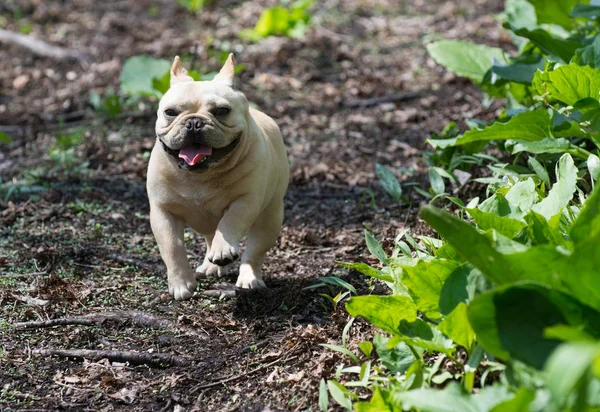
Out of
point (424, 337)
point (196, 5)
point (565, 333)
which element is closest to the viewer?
point (565, 333)

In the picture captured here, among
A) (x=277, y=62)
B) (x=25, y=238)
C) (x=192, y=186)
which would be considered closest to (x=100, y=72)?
(x=277, y=62)

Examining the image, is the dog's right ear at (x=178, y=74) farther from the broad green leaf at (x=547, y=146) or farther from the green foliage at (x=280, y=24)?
the green foliage at (x=280, y=24)

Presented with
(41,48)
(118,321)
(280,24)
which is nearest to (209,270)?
(118,321)

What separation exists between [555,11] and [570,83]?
1702 millimetres

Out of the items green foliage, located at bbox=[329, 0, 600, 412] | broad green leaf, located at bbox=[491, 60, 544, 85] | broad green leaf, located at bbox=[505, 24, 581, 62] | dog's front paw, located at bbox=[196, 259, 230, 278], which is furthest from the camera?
broad green leaf, located at bbox=[491, 60, 544, 85]

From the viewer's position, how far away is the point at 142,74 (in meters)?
7.23

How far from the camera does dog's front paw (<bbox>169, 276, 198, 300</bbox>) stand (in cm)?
422

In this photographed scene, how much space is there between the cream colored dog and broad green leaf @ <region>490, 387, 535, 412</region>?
192cm

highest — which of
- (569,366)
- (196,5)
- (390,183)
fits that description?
(569,366)

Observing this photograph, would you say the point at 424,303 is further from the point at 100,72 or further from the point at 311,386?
the point at 100,72

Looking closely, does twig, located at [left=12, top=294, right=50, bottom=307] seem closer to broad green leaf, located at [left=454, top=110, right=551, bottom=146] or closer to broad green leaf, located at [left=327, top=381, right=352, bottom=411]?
broad green leaf, located at [left=327, top=381, right=352, bottom=411]

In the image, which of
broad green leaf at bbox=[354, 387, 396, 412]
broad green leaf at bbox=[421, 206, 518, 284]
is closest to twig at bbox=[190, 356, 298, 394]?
broad green leaf at bbox=[354, 387, 396, 412]

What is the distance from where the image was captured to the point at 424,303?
9.98ft

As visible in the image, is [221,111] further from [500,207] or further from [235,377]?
[500,207]
